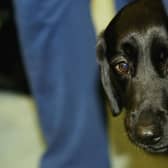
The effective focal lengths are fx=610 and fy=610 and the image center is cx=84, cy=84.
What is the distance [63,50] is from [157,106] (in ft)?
1.45

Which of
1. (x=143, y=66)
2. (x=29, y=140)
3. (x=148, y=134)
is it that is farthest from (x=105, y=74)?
(x=29, y=140)

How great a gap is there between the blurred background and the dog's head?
0.12m

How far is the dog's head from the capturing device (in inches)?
70.7

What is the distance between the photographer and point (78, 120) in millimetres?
2184

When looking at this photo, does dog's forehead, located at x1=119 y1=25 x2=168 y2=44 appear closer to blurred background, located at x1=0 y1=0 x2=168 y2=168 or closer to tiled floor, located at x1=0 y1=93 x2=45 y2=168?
blurred background, located at x1=0 y1=0 x2=168 y2=168

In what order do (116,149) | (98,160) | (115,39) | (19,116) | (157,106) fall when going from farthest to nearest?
(19,116) < (116,149) < (98,160) < (115,39) < (157,106)

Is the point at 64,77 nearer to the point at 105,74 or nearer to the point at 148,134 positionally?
the point at 105,74

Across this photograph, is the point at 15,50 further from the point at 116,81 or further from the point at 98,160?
the point at 116,81

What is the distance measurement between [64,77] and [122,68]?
0.85 ft

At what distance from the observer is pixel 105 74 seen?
204cm

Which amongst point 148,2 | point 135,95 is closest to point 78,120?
point 135,95

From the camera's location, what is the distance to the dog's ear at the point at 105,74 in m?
2.04

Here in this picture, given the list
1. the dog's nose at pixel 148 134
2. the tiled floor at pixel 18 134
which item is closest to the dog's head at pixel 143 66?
the dog's nose at pixel 148 134

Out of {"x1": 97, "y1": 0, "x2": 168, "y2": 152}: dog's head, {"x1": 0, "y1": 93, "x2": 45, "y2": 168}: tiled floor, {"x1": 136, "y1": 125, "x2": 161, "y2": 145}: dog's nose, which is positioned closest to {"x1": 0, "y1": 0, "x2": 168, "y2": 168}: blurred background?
{"x1": 0, "y1": 93, "x2": 45, "y2": 168}: tiled floor
